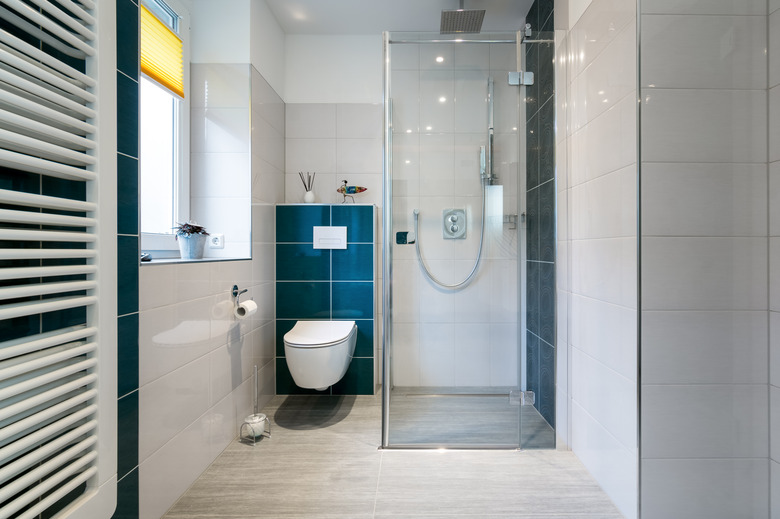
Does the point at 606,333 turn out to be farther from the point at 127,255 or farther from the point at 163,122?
the point at 163,122

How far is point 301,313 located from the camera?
2512 mm

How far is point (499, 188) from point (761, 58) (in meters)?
0.96

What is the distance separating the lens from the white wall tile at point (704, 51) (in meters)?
1.18

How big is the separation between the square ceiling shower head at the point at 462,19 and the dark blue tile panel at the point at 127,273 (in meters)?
1.91

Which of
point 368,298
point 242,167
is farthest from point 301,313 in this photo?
point 242,167

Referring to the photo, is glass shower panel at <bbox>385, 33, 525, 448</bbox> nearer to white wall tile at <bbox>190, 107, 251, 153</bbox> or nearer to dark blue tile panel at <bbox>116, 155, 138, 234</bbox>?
white wall tile at <bbox>190, 107, 251, 153</bbox>

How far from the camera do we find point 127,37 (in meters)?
1.18

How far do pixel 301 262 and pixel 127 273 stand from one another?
4.50 ft

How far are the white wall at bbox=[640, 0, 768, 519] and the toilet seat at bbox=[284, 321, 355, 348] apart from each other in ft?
4.83

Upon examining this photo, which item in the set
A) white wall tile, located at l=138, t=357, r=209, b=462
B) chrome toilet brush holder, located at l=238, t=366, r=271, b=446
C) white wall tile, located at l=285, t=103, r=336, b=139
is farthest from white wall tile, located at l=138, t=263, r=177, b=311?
white wall tile, located at l=285, t=103, r=336, b=139

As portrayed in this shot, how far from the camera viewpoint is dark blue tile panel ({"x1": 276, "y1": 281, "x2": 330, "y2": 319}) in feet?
8.23

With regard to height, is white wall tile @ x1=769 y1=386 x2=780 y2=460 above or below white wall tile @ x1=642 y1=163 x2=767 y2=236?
below

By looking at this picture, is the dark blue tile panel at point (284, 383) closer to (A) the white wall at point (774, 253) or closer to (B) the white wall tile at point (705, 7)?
(A) the white wall at point (774, 253)

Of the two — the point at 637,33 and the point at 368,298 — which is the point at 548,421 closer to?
the point at 368,298
